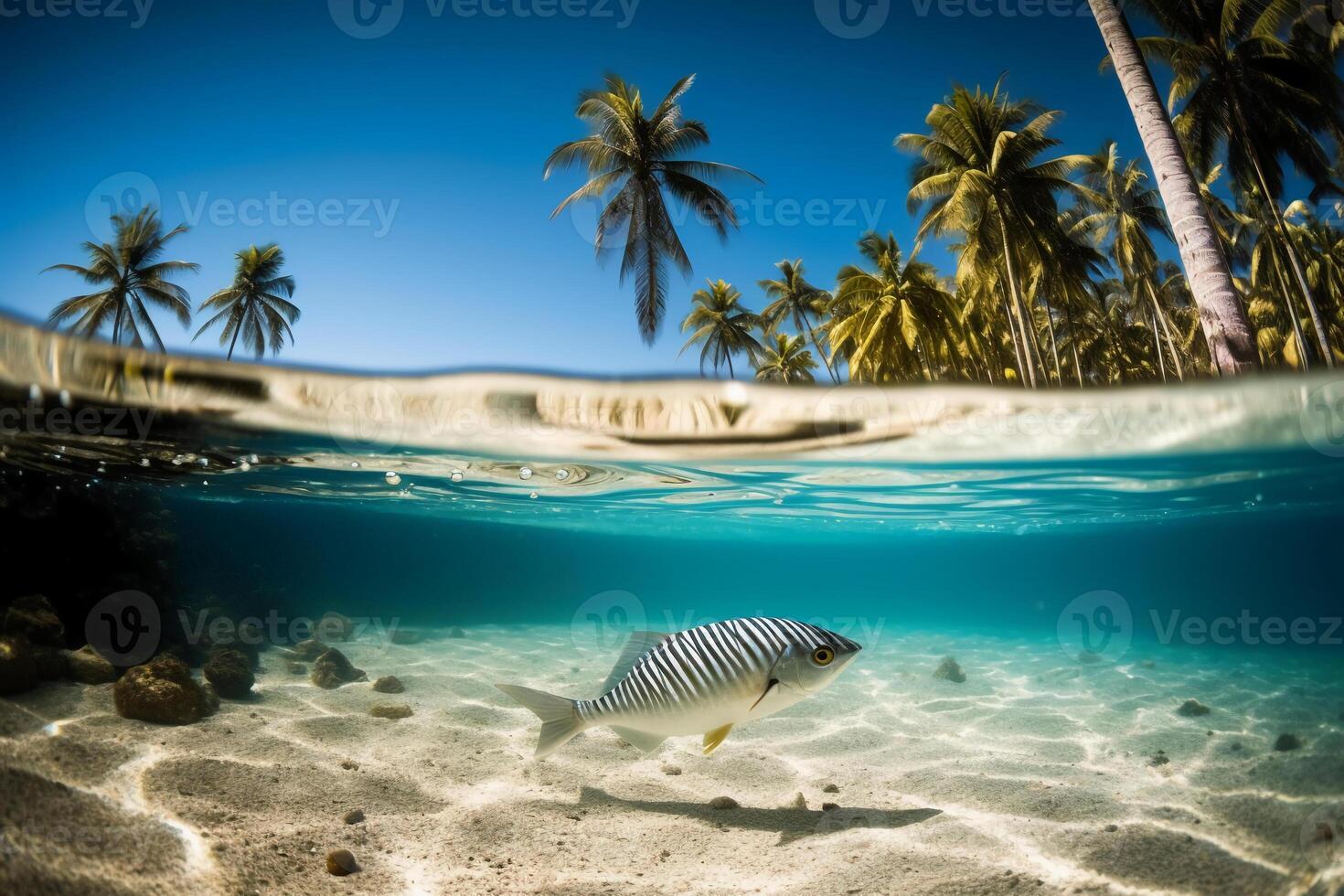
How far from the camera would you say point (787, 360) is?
46.2 m

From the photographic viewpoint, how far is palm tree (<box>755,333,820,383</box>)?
152 feet

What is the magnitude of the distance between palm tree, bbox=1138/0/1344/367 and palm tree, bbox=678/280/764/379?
82.5 feet

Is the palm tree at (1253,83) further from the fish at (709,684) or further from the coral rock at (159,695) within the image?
the coral rock at (159,695)

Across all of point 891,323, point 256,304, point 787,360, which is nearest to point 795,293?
point 787,360

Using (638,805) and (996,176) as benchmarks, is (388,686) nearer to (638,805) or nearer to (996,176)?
(638,805)

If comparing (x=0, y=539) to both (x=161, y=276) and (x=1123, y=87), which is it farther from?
(x=161, y=276)

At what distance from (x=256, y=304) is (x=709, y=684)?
48809 millimetres

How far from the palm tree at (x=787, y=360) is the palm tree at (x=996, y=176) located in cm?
1793

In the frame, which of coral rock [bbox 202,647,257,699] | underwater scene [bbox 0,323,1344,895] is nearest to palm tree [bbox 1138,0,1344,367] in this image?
underwater scene [bbox 0,323,1344,895]

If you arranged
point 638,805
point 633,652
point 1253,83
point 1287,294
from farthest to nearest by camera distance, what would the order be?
point 1287,294, point 1253,83, point 638,805, point 633,652

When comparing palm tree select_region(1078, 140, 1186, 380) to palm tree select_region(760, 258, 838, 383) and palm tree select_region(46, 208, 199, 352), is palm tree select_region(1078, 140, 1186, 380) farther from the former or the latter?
palm tree select_region(46, 208, 199, 352)

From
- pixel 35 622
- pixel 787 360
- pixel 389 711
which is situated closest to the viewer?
pixel 35 622

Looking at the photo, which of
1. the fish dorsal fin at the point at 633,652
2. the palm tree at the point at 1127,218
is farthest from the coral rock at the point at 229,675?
the palm tree at the point at 1127,218

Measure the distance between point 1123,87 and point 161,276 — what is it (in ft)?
139
